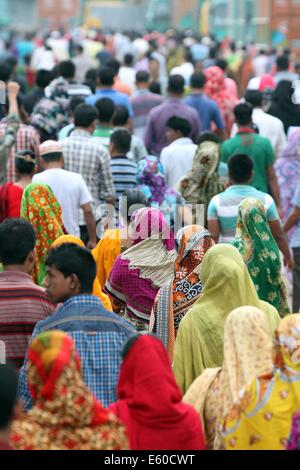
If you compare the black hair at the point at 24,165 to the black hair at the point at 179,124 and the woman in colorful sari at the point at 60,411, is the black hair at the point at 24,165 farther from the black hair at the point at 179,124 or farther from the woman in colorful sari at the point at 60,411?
the woman in colorful sari at the point at 60,411

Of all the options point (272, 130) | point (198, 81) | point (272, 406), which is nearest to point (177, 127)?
point (272, 130)

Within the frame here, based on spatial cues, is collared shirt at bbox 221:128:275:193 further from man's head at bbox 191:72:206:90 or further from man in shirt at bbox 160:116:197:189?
man's head at bbox 191:72:206:90

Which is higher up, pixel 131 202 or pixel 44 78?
pixel 131 202

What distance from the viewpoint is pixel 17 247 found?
6398 mm

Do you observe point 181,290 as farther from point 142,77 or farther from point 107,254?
point 142,77

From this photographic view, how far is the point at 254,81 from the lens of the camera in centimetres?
1752

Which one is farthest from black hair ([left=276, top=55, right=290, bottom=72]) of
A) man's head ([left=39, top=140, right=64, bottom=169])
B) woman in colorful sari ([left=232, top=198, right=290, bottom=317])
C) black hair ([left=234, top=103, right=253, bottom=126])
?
woman in colorful sari ([left=232, top=198, right=290, bottom=317])

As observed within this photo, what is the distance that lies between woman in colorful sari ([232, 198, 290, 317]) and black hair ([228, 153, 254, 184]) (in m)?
0.90

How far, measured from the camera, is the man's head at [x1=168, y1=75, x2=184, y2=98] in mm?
13219

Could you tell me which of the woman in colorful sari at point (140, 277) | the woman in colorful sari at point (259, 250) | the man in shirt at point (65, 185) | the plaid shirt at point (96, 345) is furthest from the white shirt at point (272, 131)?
the plaid shirt at point (96, 345)

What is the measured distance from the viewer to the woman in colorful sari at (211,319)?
610 centimetres

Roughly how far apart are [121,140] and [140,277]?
11.0ft

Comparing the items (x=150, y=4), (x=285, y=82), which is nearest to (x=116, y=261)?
(x=285, y=82)
